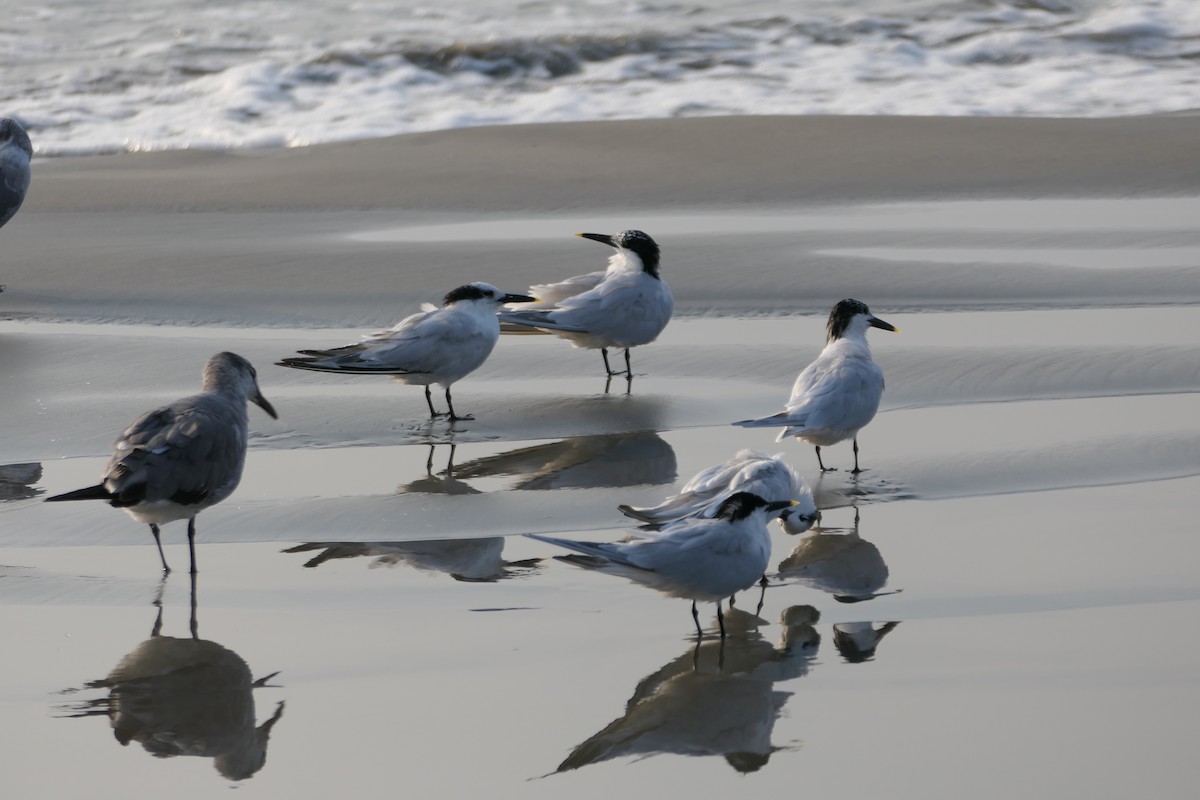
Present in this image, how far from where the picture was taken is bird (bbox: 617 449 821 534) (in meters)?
4.76

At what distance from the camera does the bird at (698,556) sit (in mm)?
4262

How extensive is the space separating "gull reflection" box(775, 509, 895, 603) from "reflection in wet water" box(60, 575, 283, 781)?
173 centimetres

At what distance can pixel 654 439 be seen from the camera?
6461mm

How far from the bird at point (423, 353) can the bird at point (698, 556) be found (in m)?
2.57

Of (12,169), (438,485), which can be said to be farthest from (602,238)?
(12,169)

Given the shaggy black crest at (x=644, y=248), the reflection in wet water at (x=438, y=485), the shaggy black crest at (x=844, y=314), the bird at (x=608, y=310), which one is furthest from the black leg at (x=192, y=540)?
the shaggy black crest at (x=644, y=248)

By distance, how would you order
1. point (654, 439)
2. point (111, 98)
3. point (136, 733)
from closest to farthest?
point (136, 733) < point (654, 439) < point (111, 98)

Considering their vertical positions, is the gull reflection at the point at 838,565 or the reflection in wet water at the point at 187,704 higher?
the reflection in wet water at the point at 187,704

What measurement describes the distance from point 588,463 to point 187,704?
8.06 feet

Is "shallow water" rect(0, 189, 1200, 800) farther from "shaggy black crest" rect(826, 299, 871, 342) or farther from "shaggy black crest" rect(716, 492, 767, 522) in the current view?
"shaggy black crest" rect(826, 299, 871, 342)

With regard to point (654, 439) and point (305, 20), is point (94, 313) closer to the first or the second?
point (654, 439)

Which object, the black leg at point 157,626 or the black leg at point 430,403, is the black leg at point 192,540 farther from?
the black leg at point 430,403

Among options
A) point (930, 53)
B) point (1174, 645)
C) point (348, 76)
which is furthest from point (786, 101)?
point (1174, 645)

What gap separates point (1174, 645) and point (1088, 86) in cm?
1089
